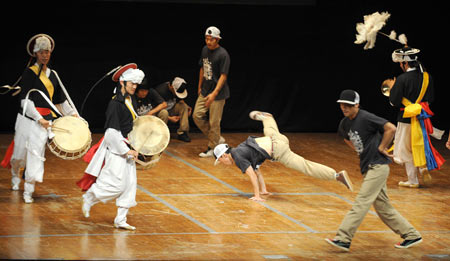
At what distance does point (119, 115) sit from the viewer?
7.39 meters

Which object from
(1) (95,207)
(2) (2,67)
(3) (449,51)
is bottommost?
(1) (95,207)

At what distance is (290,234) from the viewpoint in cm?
757

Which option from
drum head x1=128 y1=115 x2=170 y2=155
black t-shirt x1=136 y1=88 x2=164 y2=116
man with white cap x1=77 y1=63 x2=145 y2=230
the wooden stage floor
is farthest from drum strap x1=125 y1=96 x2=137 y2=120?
black t-shirt x1=136 y1=88 x2=164 y2=116

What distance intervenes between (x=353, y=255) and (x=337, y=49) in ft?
24.1

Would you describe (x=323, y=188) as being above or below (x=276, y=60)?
below

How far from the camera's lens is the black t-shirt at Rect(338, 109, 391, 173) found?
709 cm

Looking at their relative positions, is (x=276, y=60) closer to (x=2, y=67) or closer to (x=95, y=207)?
(x=2, y=67)

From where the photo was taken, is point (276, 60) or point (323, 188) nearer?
point (323, 188)

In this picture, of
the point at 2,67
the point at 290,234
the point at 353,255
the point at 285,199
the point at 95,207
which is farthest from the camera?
the point at 2,67

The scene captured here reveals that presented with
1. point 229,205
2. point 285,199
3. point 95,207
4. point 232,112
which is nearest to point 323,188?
point 285,199

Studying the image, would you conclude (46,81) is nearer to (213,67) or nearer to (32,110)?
(32,110)

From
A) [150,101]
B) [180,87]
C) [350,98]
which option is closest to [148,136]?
[350,98]

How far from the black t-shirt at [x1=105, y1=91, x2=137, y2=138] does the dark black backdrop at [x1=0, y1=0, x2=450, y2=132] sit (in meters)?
5.69

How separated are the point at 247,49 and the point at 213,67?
271 cm
